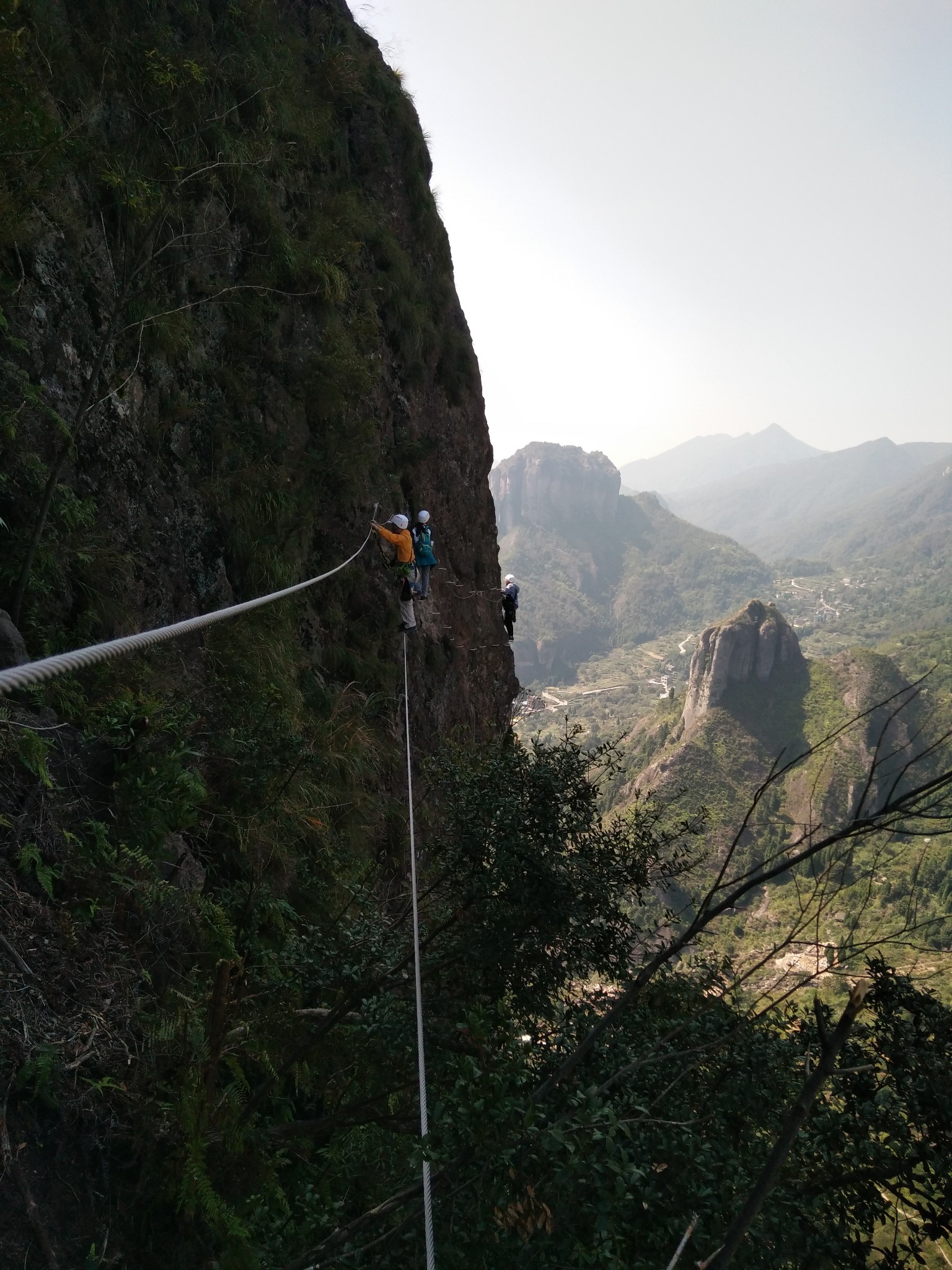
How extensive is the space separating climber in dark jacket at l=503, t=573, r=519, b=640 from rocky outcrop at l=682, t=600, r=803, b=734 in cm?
8215

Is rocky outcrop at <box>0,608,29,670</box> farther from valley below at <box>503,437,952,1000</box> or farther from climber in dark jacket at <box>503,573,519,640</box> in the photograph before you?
climber in dark jacket at <box>503,573,519,640</box>

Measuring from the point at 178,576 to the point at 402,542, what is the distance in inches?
144

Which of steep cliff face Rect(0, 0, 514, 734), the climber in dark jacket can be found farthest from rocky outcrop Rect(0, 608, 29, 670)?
the climber in dark jacket

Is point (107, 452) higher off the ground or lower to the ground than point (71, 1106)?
higher

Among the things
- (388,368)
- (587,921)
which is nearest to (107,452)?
(587,921)

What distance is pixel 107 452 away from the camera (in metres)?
5.21

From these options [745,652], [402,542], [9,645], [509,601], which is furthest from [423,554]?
[745,652]

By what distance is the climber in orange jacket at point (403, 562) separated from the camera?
9016 mm

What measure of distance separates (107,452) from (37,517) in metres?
1.32

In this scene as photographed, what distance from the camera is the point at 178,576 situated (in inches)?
230

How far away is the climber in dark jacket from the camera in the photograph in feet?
44.7

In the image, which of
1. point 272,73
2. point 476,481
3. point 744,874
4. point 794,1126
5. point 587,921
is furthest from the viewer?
point 476,481

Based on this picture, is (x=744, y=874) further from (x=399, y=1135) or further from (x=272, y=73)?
(x=272, y=73)

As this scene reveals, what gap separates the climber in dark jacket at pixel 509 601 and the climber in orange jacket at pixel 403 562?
345 cm
